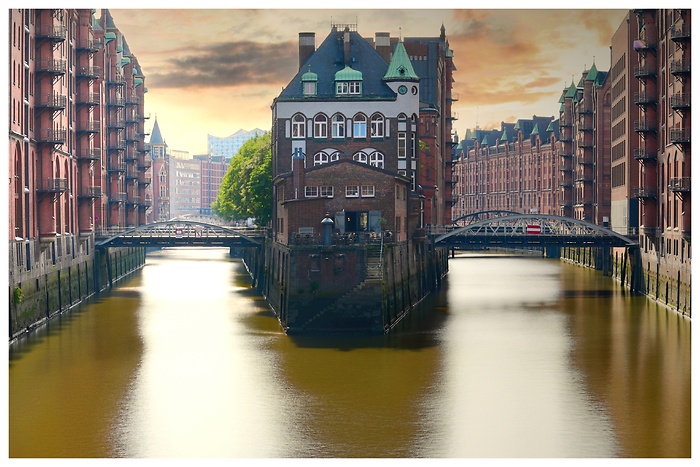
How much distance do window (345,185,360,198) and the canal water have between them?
21.0 feet

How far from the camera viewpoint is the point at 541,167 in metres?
172

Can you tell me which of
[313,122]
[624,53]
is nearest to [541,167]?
[624,53]

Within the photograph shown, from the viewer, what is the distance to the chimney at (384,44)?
292ft

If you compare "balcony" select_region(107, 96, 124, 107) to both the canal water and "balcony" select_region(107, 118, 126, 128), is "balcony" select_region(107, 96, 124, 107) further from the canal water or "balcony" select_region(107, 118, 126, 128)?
the canal water

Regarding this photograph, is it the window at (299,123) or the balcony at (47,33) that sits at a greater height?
the balcony at (47,33)

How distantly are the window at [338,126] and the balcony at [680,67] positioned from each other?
2304cm

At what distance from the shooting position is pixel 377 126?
80.6 m

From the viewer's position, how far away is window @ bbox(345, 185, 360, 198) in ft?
194

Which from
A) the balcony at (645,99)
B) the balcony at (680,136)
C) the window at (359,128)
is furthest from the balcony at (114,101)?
the balcony at (680,136)

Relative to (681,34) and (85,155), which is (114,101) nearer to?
(85,155)

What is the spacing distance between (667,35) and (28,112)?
32924 millimetres

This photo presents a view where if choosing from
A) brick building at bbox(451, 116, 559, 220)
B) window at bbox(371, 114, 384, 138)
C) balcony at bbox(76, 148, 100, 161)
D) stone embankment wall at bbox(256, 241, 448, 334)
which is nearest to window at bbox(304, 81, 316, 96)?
window at bbox(371, 114, 384, 138)

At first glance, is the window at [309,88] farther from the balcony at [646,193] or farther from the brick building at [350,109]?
the balcony at [646,193]
